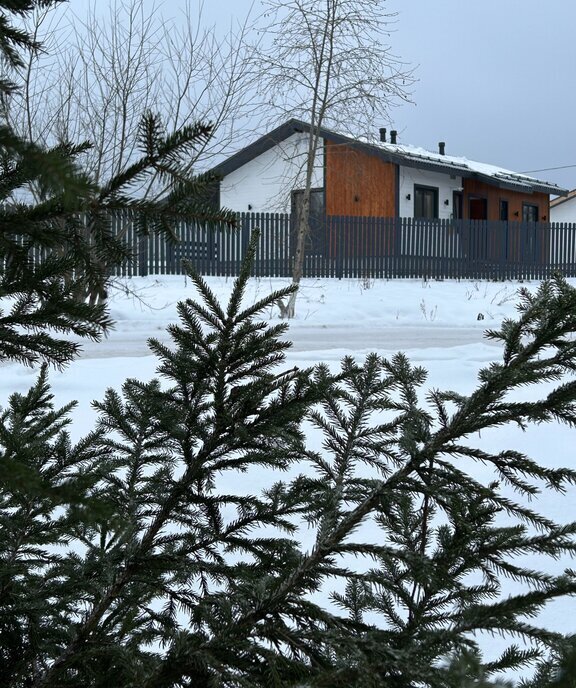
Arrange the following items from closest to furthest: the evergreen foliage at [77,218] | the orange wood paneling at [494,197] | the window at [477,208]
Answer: the evergreen foliage at [77,218]
the orange wood paneling at [494,197]
the window at [477,208]

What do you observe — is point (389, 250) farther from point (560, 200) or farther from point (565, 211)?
point (565, 211)

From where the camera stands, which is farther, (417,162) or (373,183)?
(373,183)

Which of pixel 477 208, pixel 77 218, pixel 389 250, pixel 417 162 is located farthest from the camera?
pixel 477 208

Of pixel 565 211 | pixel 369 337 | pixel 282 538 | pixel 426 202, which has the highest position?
pixel 565 211

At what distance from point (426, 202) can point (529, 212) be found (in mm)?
7060

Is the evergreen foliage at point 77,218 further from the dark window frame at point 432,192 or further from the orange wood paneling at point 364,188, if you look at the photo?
the dark window frame at point 432,192

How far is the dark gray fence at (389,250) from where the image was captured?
20.0m

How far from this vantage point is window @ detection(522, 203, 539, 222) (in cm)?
3111

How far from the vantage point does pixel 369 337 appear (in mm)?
10852

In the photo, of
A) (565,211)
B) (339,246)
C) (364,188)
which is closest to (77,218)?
(339,246)

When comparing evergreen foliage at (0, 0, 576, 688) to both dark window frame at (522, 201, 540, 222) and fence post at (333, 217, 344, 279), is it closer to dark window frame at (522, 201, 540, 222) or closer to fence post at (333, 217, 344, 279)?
fence post at (333, 217, 344, 279)

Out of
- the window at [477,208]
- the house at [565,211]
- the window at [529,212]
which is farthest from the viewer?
the house at [565,211]

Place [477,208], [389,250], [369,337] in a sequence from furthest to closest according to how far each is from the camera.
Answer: [477,208] < [389,250] < [369,337]

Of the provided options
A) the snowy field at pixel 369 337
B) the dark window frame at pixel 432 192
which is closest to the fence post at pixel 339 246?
the snowy field at pixel 369 337
